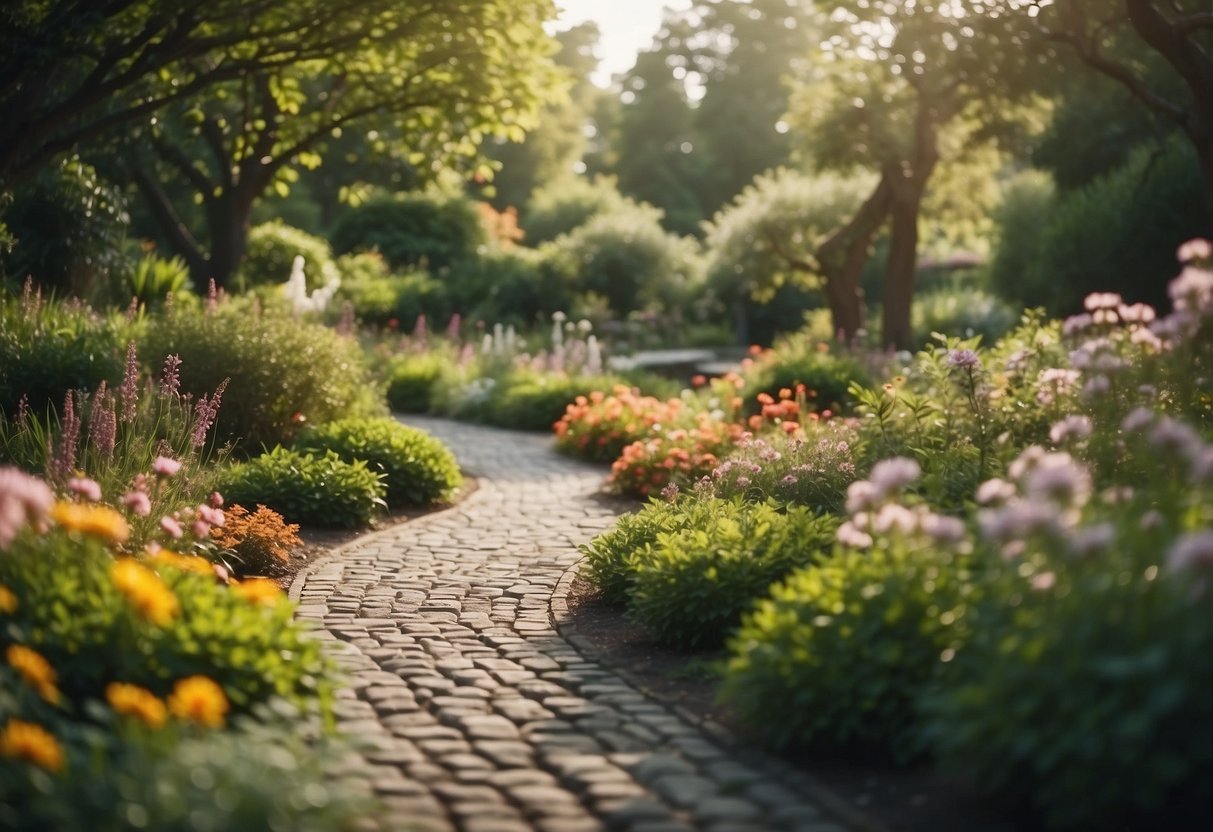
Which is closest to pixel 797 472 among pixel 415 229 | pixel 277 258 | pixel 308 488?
pixel 308 488

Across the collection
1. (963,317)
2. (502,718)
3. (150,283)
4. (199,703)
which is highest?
(963,317)

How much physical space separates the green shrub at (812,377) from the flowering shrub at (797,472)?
5.73 m

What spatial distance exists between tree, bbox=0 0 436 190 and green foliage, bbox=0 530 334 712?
759 cm

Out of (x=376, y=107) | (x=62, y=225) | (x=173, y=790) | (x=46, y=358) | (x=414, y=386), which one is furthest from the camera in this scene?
(x=414, y=386)

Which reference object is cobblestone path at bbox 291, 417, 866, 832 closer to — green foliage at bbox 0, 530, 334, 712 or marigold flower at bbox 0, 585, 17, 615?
green foliage at bbox 0, 530, 334, 712

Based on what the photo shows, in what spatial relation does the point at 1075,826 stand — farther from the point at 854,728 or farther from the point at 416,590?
the point at 416,590

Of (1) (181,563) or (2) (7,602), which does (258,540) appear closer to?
(1) (181,563)

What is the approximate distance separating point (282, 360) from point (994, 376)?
588cm

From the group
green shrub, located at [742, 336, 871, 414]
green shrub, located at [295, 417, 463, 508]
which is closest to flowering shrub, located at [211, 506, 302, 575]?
green shrub, located at [295, 417, 463, 508]

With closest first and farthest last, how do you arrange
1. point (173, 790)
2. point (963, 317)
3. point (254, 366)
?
point (173, 790), point (254, 366), point (963, 317)

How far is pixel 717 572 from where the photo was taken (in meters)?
6.46

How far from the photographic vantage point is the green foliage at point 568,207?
39.7 metres

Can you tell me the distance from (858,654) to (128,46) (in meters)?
10.00

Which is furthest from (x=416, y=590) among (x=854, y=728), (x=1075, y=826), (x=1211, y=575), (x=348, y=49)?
(x=348, y=49)
